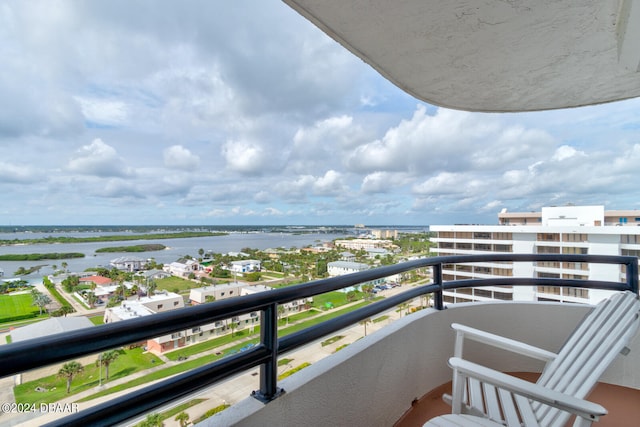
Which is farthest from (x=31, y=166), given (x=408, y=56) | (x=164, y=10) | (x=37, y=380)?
(x=408, y=56)

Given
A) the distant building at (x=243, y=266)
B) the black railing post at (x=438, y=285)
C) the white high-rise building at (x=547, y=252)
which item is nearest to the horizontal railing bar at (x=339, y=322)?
the black railing post at (x=438, y=285)

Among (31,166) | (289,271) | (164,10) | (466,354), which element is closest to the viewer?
(289,271)

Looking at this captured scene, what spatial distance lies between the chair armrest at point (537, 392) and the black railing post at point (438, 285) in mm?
811

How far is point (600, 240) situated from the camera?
10.4 ft

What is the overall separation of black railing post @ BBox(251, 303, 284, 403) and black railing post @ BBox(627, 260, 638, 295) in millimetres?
3134

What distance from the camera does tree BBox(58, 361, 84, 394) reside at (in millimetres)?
899

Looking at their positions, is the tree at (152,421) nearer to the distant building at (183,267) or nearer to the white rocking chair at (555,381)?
the white rocking chair at (555,381)

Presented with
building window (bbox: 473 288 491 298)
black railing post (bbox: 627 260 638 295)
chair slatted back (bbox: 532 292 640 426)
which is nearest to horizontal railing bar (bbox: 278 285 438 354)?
chair slatted back (bbox: 532 292 640 426)

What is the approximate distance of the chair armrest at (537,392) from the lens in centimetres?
121

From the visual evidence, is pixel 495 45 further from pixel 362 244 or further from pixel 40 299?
pixel 40 299

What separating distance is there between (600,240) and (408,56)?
2879mm

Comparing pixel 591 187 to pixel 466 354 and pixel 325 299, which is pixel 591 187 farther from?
pixel 325 299

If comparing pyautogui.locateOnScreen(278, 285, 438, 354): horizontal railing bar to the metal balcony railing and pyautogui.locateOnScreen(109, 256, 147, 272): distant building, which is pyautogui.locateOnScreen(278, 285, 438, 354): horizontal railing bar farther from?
pyautogui.locateOnScreen(109, 256, 147, 272): distant building

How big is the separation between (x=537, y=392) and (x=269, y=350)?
1.21 m
